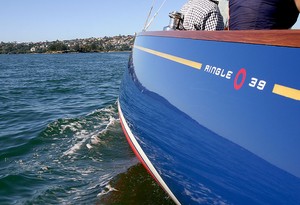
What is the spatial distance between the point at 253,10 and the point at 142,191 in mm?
2591

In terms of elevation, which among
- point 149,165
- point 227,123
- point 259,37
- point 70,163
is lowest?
point 70,163

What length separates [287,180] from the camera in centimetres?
149

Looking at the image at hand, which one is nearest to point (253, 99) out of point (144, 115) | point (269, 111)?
point (269, 111)

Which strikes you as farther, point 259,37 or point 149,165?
point 149,165

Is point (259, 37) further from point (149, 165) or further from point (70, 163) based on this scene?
point (70, 163)

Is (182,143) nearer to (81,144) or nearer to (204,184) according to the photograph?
(204,184)

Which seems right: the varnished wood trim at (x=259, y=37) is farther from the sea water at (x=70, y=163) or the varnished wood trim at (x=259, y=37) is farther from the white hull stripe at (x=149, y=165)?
the sea water at (x=70, y=163)

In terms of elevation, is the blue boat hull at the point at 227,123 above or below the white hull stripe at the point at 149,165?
above

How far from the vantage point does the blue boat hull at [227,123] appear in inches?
61.9

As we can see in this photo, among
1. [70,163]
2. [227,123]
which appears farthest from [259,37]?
[70,163]

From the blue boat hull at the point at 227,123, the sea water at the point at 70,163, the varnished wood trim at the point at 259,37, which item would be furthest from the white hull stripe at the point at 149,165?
the varnished wood trim at the point at 259,37

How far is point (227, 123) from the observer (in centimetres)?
200

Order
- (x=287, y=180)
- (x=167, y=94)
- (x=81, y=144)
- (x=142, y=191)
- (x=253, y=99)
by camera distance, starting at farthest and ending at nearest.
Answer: (x=81, y=144) → (x=142, y=191) → (x=167, y=94) → (x=253, y=99) → (x=287, y=180)

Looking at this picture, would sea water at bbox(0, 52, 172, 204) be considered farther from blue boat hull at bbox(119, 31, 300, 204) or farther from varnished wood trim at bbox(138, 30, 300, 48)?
varnished wood trim at bbox(138, 30, 300, 48)
